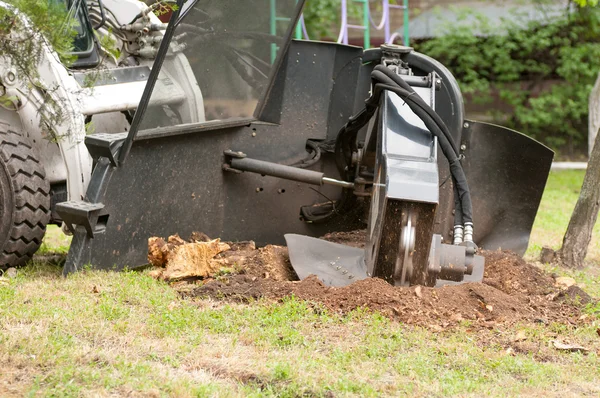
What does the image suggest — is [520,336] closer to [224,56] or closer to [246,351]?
[246,351]

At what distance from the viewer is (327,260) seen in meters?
5.32

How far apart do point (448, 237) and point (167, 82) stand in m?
2.05

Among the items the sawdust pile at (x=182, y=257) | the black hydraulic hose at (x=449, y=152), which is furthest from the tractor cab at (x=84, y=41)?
the black hydraulic hose at (x=449, y=152)

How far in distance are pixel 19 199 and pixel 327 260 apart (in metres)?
1.78

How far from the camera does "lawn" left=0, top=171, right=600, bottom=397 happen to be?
3.49 metres

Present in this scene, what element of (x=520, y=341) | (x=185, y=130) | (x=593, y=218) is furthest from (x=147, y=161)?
(x=593, y=218)

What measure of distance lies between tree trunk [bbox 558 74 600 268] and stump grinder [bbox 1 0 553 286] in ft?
1.44

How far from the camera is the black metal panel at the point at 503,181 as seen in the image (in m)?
6.06

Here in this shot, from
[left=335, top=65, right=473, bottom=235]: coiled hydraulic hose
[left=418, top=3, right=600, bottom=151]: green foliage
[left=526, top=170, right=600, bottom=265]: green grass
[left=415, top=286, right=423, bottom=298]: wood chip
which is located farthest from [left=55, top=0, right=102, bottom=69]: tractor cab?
[left=418, top=3, right=600, bottom=151]: green foliage

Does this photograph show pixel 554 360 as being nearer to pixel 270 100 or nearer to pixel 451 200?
pixel 451 200

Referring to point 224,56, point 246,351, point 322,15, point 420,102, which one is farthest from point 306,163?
point 322,15

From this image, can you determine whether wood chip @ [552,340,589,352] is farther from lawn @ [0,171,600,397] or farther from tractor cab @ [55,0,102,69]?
tractor cab @ [55,0,102,69]

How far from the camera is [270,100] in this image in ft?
20.7

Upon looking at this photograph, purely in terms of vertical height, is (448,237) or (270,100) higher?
(270,100)
